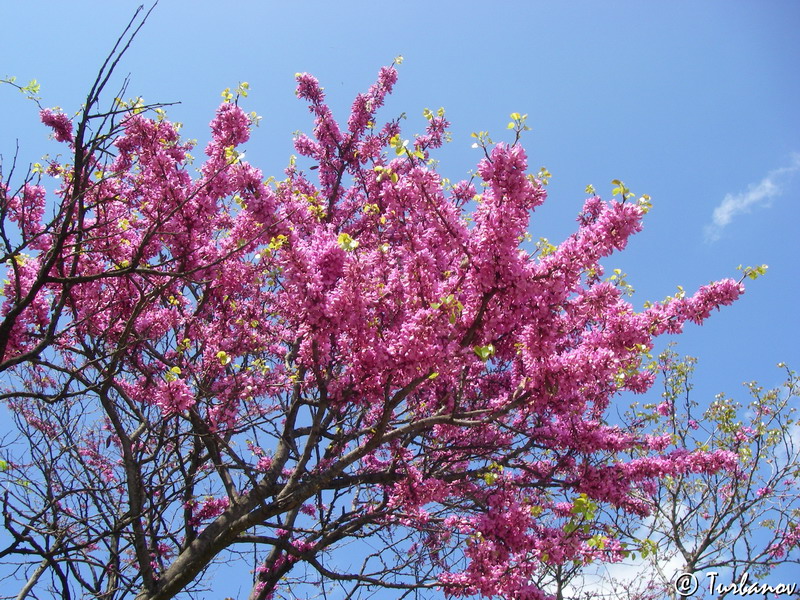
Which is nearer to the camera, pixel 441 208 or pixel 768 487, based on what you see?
pixel 441 208

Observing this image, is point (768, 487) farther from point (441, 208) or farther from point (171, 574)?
point (171, 574)

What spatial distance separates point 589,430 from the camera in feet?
20.2

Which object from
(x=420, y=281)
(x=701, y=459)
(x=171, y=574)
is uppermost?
(x=420, y=281)

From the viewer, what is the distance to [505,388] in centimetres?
762

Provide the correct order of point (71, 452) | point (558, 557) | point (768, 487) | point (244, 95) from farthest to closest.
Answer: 1. point (768, 487)
2. point (71, 452)
3. point (244, 95)
4. point (558, 557)

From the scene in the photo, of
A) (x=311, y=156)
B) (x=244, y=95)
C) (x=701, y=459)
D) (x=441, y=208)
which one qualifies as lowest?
(x=701, y=459)

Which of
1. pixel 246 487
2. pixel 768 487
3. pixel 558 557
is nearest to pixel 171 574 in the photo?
pixel 246 487

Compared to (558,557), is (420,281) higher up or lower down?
higher up

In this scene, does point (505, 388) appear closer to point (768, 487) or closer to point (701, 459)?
point (701, 459)

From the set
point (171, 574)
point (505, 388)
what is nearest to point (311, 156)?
point (505, 388)

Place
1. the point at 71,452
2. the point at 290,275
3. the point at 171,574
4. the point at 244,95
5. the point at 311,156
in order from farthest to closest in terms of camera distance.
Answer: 1. the point at 311,156
2. the point at 71,452
3. the point at 244,95
4. the point at 171,574
5. the point at 290,275

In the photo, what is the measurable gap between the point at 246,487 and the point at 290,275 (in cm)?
430

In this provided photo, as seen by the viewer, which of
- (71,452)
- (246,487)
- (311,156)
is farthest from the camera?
(311,156)

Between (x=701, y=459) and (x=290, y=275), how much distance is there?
544 centimetres
